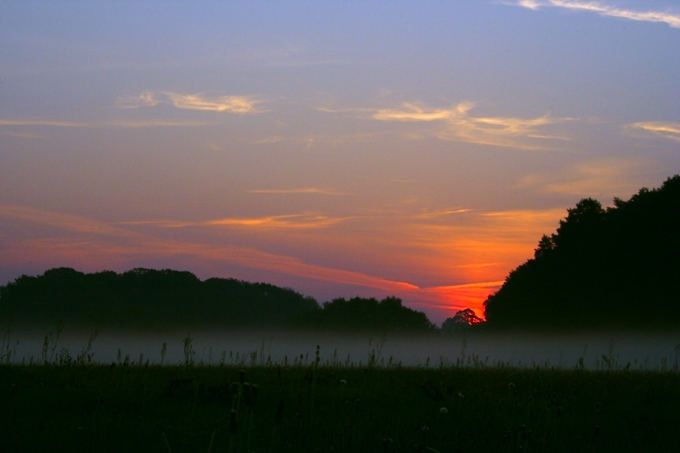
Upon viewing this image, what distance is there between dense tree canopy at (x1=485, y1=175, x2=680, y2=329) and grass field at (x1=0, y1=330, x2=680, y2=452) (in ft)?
100

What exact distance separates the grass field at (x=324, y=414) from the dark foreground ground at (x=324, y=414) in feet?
0.06

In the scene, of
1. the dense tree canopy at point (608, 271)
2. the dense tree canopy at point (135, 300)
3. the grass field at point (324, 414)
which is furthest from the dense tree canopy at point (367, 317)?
the grass field at point (324, 414)

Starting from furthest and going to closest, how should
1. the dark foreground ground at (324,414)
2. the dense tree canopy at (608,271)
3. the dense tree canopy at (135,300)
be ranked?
the dense tree canopy at (135,300), the dense tree canopy at (608,271), the dark foreground ground at (324,414)

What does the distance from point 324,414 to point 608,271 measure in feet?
128

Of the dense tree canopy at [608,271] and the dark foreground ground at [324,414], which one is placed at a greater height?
the dense tree canopy at [608,271]

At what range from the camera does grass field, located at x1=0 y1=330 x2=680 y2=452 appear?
6.63m

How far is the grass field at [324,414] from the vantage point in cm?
663

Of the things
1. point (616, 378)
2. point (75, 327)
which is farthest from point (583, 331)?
point (75, 327)

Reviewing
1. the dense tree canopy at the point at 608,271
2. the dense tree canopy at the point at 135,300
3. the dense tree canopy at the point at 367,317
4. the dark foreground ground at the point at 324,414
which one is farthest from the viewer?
the dense tree canopy at the point at 367,317

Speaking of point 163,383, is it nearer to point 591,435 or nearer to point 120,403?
point 120,403

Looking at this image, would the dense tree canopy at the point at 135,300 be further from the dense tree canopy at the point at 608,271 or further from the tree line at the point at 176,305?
the dense tree canopy at the point at 608,271

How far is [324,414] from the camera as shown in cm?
840

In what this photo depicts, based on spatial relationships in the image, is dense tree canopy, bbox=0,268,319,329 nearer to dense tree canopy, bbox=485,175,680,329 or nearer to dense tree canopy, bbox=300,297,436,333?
dense tree canopy, bbox=300,297,436,333

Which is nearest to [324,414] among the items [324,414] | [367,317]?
[324,414]
